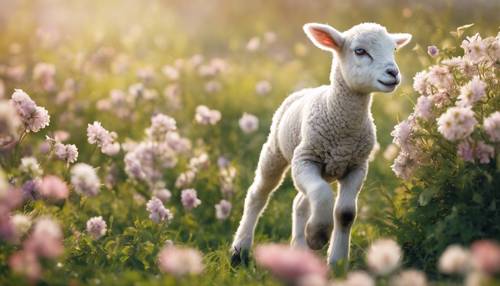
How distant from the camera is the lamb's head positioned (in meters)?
4.23

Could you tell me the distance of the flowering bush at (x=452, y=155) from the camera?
3.90 meters

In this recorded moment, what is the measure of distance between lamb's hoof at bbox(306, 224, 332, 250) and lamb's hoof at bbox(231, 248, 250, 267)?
37.4 inches

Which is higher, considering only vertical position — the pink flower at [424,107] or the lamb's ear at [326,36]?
the lamb's ear at [326,36]

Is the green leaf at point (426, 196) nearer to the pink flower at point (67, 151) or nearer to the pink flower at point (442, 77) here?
the pink flower at point (442, 77)

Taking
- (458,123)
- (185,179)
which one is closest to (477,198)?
(458,123)

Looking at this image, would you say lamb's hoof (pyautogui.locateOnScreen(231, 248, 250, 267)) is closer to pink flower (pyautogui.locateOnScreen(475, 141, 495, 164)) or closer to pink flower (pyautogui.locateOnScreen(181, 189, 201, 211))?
pink flower (pyautogui.locateOnScreen(181, 189, 201, 211))

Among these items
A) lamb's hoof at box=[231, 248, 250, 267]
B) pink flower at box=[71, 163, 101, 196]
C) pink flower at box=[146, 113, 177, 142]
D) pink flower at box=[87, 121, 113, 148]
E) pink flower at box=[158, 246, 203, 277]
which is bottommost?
pink flower at box=[158, 246, 203, 277]

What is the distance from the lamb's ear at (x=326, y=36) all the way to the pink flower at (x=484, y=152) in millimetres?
1134

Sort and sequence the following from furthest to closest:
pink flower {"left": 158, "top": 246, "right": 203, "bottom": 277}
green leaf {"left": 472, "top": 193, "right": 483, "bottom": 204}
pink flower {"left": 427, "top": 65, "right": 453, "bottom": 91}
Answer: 1. pink flower {"left": 427, "top": 65, "right": 453, "bottom": 91}
2. green leaf {"left": 472, "top": 193, "right": 483, "bottom": 204}
3. pink flower {"left": 158, "top": 246, "right": 203, "bottom": 277}

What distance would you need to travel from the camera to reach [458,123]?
3645 mm

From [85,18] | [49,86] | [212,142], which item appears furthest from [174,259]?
[85,18]

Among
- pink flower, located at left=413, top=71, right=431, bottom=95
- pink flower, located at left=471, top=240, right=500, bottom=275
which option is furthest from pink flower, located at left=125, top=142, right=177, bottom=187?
pink flower, located at left=471, top=240, right=500, bottom=275

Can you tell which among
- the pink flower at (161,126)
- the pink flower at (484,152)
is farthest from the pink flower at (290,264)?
the pink flower at (161,126)

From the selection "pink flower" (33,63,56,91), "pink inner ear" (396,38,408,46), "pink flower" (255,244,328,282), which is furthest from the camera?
"pink flower" (33,63,56,91)
